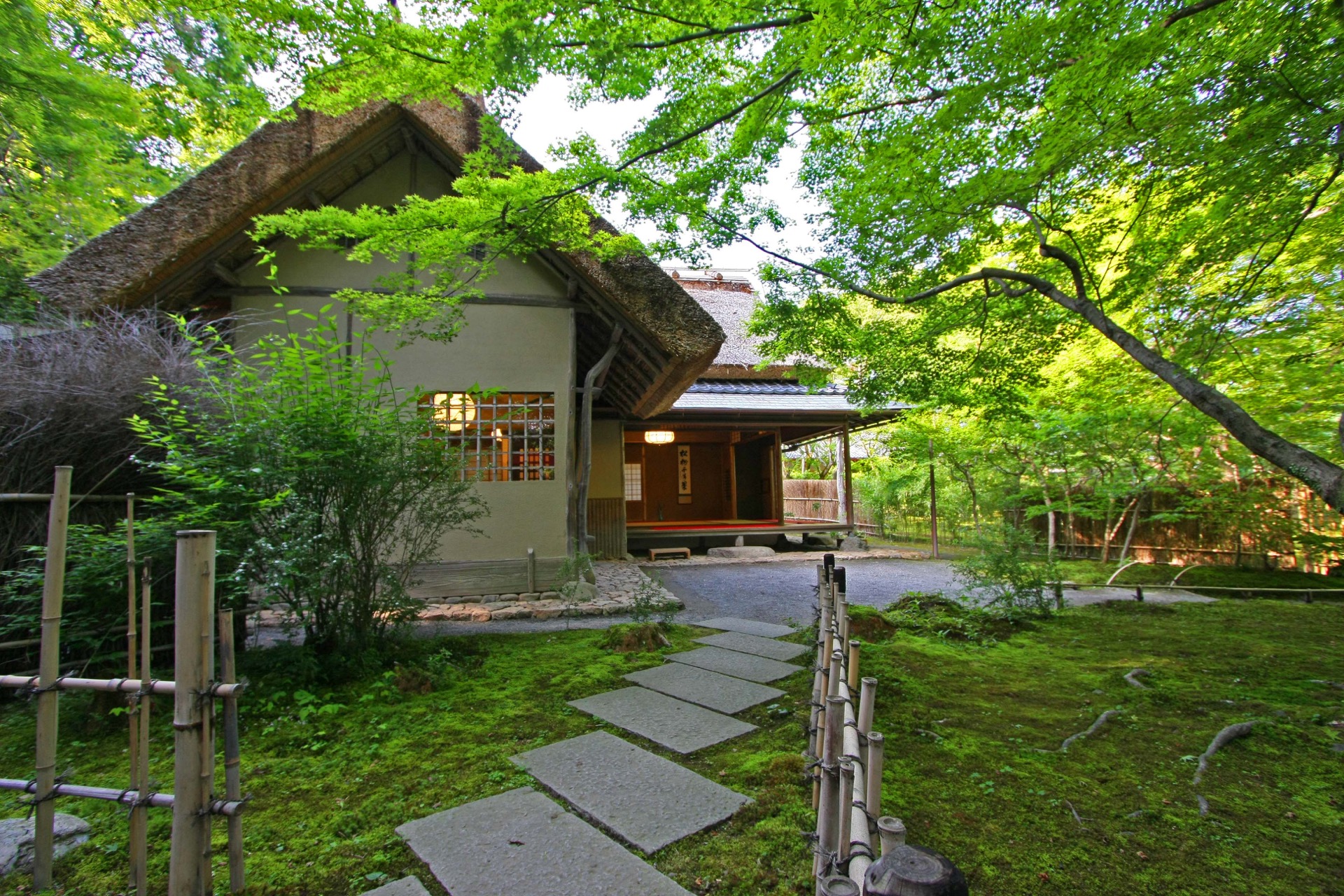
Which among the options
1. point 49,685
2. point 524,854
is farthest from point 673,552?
point 49,685

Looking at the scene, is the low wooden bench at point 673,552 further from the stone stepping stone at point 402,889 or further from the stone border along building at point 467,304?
the stone stepping stone at point 402,889

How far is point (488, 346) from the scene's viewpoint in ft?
21.2

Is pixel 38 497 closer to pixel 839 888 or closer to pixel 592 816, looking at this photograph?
pixel 592 816

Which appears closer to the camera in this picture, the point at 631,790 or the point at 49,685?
the point at 49,685

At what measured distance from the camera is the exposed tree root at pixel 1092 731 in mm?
2627

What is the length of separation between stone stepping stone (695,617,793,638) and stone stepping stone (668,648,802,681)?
597 mm

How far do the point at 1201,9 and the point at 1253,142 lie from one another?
2.88 ft

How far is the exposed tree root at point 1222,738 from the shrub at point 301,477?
4088 mm

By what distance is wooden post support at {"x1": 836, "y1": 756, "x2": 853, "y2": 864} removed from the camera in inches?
53.2

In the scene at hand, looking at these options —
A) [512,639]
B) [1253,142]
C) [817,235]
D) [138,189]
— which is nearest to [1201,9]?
[1253,142]

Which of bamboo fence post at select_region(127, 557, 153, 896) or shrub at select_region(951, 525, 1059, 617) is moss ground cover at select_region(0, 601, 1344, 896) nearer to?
bamboo fence post at select_region(127, 557, 153, 896)

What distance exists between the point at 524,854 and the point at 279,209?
630 cm

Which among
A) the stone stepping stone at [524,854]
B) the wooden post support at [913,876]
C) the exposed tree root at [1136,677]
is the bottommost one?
the exposed tree root at [1136,677]

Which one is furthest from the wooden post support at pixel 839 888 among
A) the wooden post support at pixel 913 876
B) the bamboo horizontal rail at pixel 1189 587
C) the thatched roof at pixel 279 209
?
the bamboo horizontal rail at pixel 1189 587
